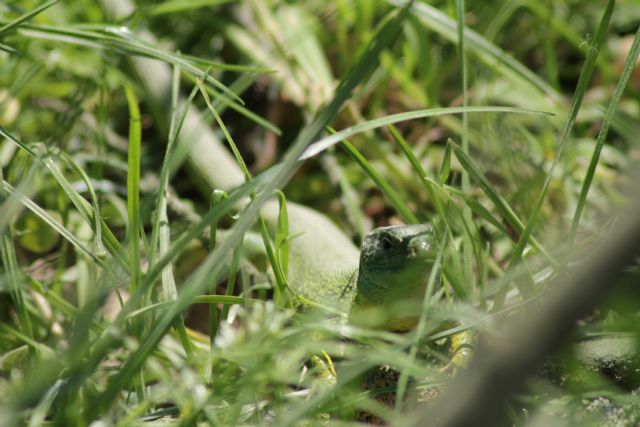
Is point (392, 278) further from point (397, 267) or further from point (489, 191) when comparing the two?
point (489, 191)

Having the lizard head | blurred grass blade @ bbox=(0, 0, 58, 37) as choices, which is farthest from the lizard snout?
blurred grass blade @ bbox=(0, 0, 58, 37)

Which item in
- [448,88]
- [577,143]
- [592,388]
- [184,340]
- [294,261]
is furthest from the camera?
[448,88]

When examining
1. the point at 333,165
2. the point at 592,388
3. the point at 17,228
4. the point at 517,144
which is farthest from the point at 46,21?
the point at 592,388

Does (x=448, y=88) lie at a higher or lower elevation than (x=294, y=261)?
higher

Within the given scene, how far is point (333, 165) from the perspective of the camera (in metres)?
2.93

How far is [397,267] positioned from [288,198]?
1.34m

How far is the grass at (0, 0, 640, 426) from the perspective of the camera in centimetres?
131

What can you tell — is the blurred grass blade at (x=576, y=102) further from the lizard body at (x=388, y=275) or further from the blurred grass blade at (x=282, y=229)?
the blurred grass blade at (x=282, y=229)

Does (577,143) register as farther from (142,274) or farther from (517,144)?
(142,274)

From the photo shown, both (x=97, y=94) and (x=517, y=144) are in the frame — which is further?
(x=97, y=94)

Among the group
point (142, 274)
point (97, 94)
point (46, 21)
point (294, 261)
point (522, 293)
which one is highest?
point (46, 21)

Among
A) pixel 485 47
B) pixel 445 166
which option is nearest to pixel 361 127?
pixel 445 166

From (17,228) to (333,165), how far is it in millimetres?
1200

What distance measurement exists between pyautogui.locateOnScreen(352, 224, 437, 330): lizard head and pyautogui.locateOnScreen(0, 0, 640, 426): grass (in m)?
0.08
